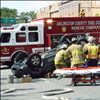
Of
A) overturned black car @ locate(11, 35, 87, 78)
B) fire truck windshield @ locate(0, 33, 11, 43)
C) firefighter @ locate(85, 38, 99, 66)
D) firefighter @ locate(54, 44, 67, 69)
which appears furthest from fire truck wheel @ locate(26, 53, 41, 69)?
fire truck windshield @ locate(0, 33, 11, 43)

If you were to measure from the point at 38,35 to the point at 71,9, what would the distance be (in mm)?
62955

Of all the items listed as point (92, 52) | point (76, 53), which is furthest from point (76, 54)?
point (92, 52)

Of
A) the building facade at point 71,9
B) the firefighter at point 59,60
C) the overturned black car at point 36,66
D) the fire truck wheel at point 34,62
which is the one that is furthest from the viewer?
the building facade at point 71,9

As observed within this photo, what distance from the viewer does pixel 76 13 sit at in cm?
7775

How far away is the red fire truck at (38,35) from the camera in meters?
19.5

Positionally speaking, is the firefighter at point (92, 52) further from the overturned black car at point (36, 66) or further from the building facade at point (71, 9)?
the building facade at point (71, 9)

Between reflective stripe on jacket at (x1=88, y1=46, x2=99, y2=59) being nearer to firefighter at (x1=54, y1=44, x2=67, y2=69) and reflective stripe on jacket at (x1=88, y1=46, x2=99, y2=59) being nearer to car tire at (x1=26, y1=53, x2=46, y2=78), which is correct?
firefighter at (x1=54, y1=44, x2=67, y2=69)

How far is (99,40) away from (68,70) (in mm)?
9681

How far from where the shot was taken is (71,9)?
3223 inches

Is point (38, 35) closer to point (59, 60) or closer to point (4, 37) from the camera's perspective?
point (4, 37)

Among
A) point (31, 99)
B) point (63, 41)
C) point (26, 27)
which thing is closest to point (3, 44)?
point (26, 27)

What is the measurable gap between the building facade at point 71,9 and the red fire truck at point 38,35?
43.7 meters

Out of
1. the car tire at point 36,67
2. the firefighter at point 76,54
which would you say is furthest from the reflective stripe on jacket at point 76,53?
the car tire at point 36,67

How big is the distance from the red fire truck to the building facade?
143ft
